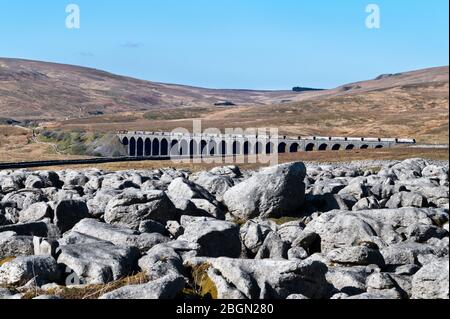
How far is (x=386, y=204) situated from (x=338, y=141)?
4838 inches

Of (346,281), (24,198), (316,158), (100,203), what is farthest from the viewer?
(316,158)

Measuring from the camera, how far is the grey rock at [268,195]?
33.3m

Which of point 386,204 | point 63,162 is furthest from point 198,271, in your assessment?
point 63,162

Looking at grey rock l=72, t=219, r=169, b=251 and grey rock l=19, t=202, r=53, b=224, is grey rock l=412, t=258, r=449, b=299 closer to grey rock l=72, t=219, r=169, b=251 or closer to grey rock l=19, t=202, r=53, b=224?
grey rock l=72, t=219, r=169, b=251

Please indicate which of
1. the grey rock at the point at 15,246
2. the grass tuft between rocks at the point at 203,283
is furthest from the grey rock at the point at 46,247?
the grass tuft between rocks at the point at 203,283

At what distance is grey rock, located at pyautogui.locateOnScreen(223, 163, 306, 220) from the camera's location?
109 feet

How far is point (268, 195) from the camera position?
110ft

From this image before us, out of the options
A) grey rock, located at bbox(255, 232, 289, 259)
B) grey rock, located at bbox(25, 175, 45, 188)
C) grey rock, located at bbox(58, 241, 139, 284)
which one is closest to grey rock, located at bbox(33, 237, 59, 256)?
grey rock, located at bbox(58, 241, 139, 284)

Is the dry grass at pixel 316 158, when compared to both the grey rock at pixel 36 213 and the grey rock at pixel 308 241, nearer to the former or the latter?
the grey rock at pixel 36 213

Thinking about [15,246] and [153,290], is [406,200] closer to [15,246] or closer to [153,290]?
[15,246]

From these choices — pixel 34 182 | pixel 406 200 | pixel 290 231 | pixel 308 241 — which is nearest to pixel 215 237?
pixel 308 241

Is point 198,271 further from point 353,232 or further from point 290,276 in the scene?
point 353,232

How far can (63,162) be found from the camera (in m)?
107

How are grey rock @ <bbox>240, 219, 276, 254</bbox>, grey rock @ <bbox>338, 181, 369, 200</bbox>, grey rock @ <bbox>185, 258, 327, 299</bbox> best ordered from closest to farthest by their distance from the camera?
grey rock @ <bbox>185, 258, 327, 299</bbox> → grey rock @ <bbox>240, 219, 276, 254</bbox> → grey rock @ <bbox>338, 181, 369, 200</bbox>
